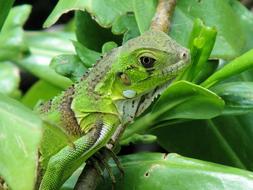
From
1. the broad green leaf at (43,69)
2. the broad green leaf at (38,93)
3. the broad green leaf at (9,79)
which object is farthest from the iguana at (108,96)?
the broad green leaf at (38,93)

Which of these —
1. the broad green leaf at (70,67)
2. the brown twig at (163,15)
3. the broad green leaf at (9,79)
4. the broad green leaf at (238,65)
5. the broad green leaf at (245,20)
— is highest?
the broad green leaf at (238,65)

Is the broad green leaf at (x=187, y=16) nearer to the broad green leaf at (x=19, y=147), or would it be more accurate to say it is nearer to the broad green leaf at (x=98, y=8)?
the broad green leaf at (x=98, y=8)

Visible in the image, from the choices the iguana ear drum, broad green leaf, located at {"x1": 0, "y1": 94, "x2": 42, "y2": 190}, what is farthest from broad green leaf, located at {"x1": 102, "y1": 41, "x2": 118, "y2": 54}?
broad green leaf, located at {"x1": 0, "y1": 94, "x2": 42, "y2": 190}

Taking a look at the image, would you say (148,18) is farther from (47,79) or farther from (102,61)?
(47,79)

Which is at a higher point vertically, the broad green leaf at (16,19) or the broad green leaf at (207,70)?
the broad green leaf at (207,70)

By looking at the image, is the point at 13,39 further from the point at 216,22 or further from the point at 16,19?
the point at 216,22

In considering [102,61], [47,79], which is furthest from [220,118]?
[47,79]

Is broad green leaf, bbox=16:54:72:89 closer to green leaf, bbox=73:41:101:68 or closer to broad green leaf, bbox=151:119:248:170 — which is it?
green leaf, bbox=73:41:101:68

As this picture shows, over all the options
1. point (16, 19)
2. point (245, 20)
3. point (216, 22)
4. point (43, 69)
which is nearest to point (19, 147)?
point (216, 22)
